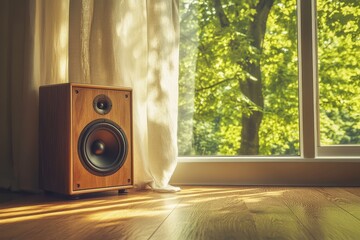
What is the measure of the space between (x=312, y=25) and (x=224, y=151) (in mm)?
783

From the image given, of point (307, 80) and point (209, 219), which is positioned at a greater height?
point (307, 80)

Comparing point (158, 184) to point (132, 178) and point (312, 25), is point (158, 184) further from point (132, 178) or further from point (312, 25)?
point (312, 25)

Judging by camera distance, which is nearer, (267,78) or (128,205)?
(128,205)

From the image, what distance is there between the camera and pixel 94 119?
192 centimetres

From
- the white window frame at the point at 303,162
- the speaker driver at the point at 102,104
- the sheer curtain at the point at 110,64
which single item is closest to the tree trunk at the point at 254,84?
the white window frame at the point at 303,162

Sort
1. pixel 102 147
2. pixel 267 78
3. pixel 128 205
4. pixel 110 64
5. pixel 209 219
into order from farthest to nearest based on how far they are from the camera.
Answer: pixel 267 78 < pixel 110 64 < pixel 102 147 < pixel 128 205 < pixel 209 219

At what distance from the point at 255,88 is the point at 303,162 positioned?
45 centimetres

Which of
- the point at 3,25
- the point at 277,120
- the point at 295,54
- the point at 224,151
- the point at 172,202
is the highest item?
the point at 3,25

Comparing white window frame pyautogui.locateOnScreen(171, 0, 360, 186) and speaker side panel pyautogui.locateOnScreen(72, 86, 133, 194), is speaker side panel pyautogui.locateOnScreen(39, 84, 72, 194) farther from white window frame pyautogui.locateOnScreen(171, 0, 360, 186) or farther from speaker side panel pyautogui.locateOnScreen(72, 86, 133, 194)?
white window frame pyautogui.locateOnScreen(171, 0, 360, 186)

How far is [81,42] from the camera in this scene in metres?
2.15

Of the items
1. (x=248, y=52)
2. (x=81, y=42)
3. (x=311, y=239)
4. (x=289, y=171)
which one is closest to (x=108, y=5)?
(x=81, y=42)

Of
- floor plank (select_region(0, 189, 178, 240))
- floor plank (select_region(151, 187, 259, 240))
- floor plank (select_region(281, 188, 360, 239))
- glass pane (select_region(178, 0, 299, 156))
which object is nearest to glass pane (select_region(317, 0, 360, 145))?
glass pane (select_region(178, 0, 299, 156))

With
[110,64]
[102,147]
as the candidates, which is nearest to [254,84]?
[110,64]

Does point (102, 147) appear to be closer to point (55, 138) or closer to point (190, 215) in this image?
point (55, 138)
